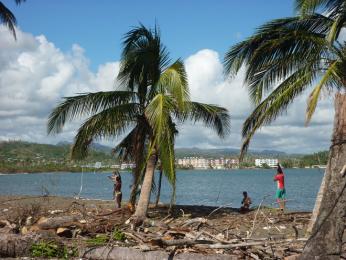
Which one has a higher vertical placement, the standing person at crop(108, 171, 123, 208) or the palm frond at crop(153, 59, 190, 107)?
the palm frond at crop(153, 59, 190, 107)

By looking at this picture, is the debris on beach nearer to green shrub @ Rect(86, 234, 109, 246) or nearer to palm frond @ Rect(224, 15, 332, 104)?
green shrub @ Rect(86, 234, 109, 246)

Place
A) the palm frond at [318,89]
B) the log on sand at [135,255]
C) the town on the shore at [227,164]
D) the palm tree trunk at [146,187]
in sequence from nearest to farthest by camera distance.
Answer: the log on sand at [135,255]
the palm frond at [318,89]
the palm tree trunk at [146,187]
the town on the shore at [227,164]

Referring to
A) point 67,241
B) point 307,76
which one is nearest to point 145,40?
point 307,76

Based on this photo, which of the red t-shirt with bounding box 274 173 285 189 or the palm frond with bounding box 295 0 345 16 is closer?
the palm frond with bounding box 295 0 345 16

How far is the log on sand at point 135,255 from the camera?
836 centimetres

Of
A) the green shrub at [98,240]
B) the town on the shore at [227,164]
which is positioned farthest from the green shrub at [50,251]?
the town on the shore at [227,164]

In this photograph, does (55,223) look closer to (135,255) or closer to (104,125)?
(135,255)

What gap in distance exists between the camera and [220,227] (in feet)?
46.6

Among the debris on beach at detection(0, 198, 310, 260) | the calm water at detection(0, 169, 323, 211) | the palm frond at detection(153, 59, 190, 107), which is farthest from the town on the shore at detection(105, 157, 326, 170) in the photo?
the palm frond at detection(153, 59, 190, 107)

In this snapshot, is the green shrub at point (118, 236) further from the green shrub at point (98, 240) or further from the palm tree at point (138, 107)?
the palm tree at point (138, 107)

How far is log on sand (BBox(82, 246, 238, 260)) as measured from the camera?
8.36 meters

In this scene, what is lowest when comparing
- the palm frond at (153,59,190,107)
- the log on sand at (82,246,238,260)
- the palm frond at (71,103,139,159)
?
the log on sand at (82,246,238,260)

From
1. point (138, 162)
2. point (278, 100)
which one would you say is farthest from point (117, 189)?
point (278, 100)

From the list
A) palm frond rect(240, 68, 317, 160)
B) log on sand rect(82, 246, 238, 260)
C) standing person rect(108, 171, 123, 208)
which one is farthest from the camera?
standing person rect(108, 171, 123, 208)
